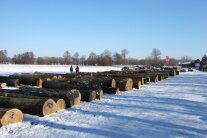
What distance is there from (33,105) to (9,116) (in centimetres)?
168

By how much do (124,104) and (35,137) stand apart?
6.70m

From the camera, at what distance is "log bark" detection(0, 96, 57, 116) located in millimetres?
10791

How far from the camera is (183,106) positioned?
45.3 ft

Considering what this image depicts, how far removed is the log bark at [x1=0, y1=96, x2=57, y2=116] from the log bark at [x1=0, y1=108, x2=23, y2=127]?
3.88ft

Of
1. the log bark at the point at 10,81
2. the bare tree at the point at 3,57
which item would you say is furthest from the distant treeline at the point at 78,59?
the log bark at the point at 10,81

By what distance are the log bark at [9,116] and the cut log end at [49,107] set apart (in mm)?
1334

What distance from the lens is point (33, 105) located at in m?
10.9

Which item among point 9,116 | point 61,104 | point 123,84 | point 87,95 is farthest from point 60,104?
point 123,84

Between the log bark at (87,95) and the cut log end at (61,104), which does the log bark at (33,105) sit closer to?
the cut log end at (61,104)

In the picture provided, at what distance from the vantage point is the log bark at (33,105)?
10791 millimetres

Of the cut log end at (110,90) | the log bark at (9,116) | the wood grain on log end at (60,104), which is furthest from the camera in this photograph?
the cut log end at (110,90)

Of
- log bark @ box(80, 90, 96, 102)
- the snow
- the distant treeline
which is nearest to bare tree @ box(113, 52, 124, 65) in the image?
Answer: the distant treeline

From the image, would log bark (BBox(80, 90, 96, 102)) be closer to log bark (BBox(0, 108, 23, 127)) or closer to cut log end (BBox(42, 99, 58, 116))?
cut log end (BBox(42, 99, 58, 116))

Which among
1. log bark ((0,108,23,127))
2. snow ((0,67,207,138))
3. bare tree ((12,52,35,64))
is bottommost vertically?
snow ((0,67,207,138))
